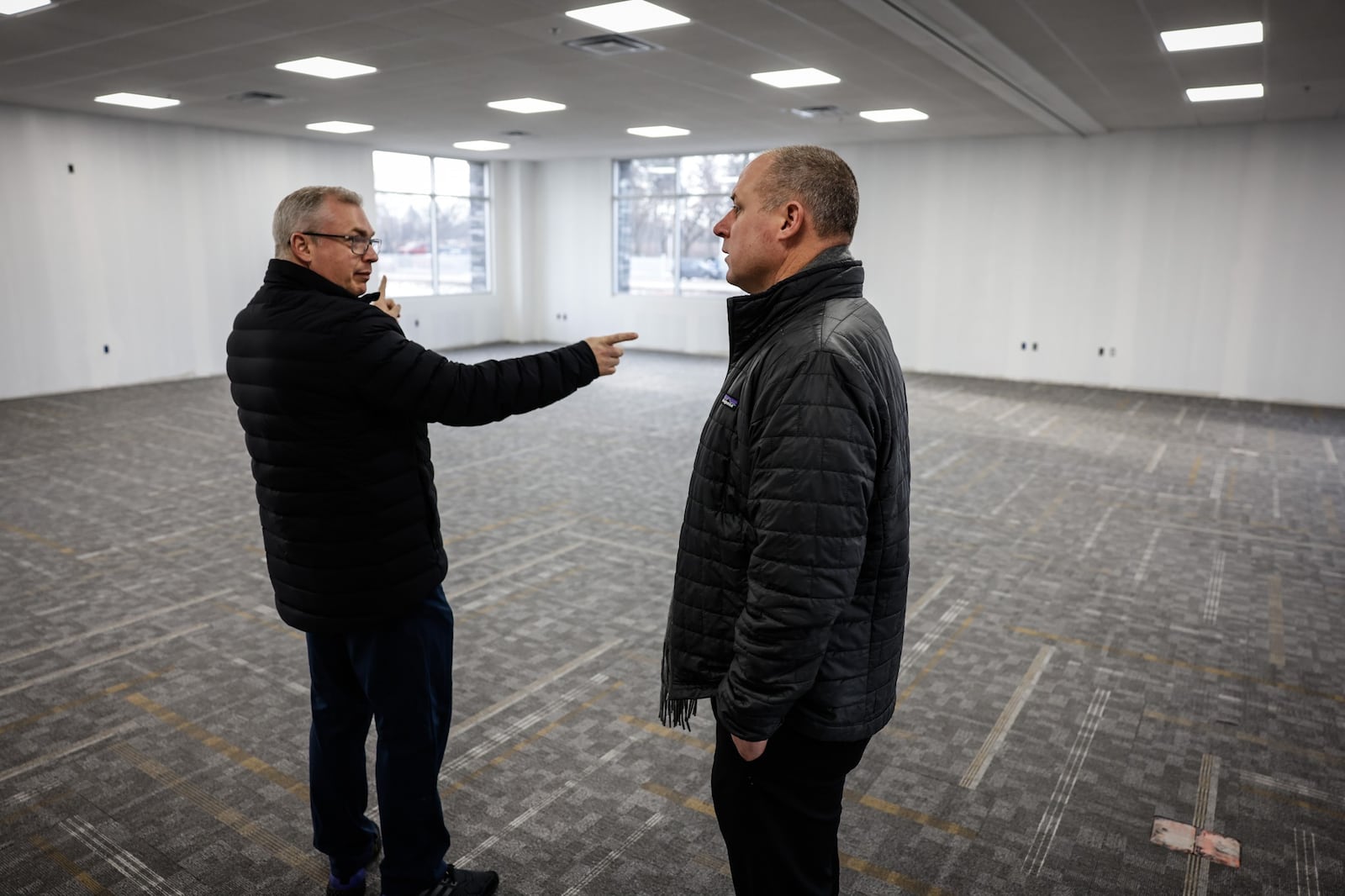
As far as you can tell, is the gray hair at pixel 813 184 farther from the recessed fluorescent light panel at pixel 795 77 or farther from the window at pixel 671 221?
the window at pixel 671 221

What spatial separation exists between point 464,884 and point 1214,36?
6.60 metres

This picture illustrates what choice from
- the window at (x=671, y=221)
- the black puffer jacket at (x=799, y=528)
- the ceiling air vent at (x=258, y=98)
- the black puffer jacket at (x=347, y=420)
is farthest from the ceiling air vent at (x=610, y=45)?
the window at (x=671, y=221)

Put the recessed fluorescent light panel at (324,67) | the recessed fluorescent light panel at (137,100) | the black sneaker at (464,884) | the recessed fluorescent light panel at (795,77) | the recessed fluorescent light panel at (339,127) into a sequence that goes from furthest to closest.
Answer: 1. the recessed fluorescent light panel at (339,127)
2. the recessed fluorescent light panel at (137,100)
3. the recessed fluorescent light panel at (795,77)
4. the recessed fluorescent light panel at (324,67)
5. the black sneaker at (464,884)

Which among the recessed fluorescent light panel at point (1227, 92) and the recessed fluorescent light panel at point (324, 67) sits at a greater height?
the recessed fluorescent light panel at point (1227, 92)

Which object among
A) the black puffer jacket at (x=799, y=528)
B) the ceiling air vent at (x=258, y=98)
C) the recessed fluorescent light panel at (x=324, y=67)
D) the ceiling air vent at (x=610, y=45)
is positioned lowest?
the black puffer jacket at (x=799, y=528)

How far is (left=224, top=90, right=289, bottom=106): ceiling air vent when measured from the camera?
8.34m

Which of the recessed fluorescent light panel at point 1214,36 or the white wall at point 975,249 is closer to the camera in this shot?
the recessed fluorescent light panel at point 1214,36

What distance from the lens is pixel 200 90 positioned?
27.0 ft

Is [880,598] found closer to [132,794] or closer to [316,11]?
[132,794]

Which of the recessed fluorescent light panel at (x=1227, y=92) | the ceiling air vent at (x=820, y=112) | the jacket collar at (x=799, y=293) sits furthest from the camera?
the ceiling air vent at (x=820, y=112)

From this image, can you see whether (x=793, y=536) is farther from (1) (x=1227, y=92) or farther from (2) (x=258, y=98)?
(2) (x=258, y=98)

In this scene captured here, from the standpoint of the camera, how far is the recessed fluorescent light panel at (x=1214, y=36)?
5.71 meters

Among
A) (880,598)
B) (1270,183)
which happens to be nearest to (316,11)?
(880,598)

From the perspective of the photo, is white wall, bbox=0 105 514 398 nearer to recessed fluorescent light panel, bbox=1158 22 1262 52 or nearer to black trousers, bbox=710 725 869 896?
recessed fluorescent light panel, bbox=1158 22 1262 52
